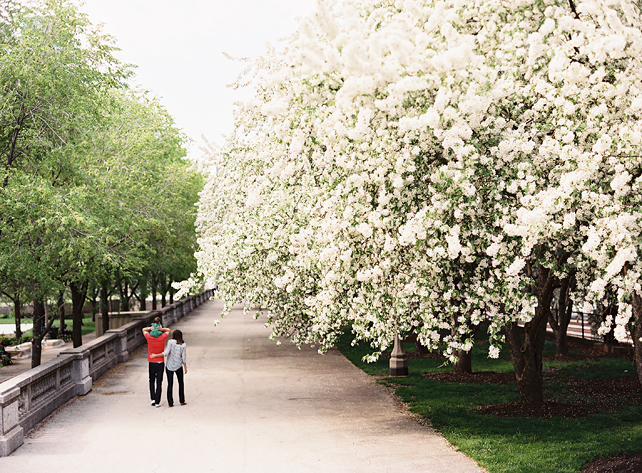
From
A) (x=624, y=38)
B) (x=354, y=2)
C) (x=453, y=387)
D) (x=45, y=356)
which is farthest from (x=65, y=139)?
(x=45, y=356)

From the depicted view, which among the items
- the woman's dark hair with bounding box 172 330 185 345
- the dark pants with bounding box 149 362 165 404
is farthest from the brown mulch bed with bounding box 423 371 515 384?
the dark pants with bounding box 149 362 165 404

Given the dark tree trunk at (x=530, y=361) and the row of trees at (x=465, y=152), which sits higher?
the row of trees at (x=465, y=152)

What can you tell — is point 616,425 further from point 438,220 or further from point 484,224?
point 438,220

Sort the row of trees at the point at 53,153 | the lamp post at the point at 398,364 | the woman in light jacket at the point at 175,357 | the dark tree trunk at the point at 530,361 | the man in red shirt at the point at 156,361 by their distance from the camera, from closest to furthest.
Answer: the dark tree trunk at the point at 530,361 → the man in red shirt at the point at 156,361 → the woman in light jacket at the point at 175,357 → the row of trees at the point at 53,153 → the lamp post at the point at 398,364

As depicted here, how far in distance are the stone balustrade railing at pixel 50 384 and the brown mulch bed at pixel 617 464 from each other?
27.4ft

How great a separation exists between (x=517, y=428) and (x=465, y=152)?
6381 millimetres

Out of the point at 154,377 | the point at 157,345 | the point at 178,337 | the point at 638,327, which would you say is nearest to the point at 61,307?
the point at 154,377

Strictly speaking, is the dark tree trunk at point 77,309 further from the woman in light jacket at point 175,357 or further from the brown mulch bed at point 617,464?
Result: the brown mulch bed at point 617,464

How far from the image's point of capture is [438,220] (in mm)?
8266

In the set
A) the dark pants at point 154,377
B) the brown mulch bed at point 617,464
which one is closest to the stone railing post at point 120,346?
the dark pants at point 154,377

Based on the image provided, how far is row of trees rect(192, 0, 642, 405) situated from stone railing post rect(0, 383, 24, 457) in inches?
196

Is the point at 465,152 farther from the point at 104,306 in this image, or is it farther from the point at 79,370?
the point at 104,306

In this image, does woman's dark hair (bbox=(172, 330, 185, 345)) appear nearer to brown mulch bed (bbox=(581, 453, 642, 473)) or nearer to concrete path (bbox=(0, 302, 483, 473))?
concrete path (bbox=(0, 302, 483, 473))

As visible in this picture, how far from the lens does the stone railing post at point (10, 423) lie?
33.3ft
